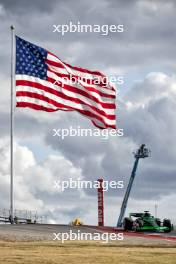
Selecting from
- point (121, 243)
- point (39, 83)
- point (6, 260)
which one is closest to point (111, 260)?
point (6, 260)

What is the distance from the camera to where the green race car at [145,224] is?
46.2 m

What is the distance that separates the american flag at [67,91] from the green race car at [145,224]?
438 inches

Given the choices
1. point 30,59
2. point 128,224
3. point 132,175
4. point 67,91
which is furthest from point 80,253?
point 132,175

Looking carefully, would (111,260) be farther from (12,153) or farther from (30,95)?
(12,153)

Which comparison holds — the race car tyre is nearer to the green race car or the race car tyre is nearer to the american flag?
the green race car

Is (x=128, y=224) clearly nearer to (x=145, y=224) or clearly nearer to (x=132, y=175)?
(x=145, y=224)

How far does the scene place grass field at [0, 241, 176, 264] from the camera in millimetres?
23281

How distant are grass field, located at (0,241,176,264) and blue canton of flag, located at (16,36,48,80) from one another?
37.9 feet

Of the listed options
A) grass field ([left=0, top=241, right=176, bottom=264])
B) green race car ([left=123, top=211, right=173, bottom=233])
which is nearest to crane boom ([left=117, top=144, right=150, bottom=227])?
green race car ([left=123, top=211, right=173, bottom=233])

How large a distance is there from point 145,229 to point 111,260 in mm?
23624

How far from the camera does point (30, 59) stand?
40844 mm

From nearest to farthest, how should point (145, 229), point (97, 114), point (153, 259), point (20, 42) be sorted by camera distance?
point (153, 259)
point (97, 114)
point (20, 42)
point (145, 229)

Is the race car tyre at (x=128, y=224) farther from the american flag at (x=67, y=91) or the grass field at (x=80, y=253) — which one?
the grass field at (x=80, y=253)

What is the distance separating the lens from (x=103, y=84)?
1483 inches
